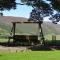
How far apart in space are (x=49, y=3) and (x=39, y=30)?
276 centimetres

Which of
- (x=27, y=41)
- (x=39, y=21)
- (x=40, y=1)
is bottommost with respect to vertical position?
(x=27, y=41)

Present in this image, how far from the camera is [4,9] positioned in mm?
27906

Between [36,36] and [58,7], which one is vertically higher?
[58,7]

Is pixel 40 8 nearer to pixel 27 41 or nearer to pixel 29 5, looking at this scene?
pixel 29 5

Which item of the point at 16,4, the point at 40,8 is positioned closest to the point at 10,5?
the point at 16,4

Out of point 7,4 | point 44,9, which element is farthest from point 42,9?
point 7,4

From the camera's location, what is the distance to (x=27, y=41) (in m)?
26.8

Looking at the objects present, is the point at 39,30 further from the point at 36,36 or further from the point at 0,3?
the point at 0,3

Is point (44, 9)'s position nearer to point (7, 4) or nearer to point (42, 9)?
point (42, 9)

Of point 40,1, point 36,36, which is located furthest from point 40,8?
point 36,36

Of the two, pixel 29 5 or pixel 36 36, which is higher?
pixel 29 5

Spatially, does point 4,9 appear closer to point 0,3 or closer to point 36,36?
point 0,3

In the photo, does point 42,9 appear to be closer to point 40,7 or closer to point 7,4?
point 40,7

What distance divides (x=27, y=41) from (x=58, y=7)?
4.11 metres
